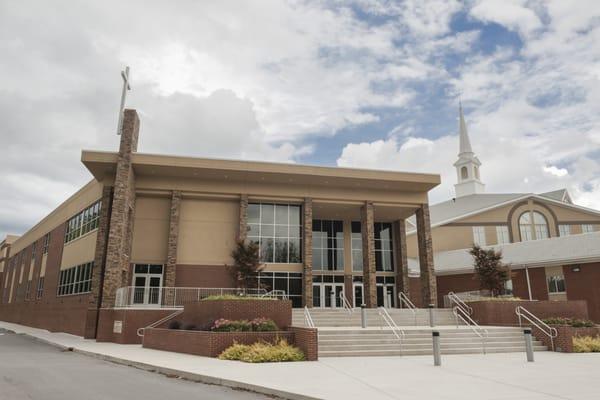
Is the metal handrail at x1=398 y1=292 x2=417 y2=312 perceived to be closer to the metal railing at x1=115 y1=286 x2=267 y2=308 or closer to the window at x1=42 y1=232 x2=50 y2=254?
the metal railing at x1=115 y1=286 x2=267 y2=308

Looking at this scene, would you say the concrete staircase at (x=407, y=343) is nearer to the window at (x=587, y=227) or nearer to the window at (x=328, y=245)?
the window at (x=328, y=245)

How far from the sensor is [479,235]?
39.3m

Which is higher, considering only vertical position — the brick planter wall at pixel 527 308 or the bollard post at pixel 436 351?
the brick planter wall at pixel 527 308

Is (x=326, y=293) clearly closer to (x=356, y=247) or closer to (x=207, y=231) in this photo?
(x=356, y=247)

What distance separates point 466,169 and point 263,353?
54.3 meters

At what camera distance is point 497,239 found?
39156 millimetres

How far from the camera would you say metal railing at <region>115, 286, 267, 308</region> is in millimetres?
22266

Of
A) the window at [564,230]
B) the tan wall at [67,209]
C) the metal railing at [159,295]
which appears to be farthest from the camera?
the window at [564,230]

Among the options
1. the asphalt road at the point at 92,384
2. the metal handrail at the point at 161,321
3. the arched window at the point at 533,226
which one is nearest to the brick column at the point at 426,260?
the arched window at the point at 533,226

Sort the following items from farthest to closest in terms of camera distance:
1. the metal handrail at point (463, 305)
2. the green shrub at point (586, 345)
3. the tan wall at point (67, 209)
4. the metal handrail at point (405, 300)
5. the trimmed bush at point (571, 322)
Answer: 1. the metal handrail at point (405, 300)
2. the tan wall at point (67, 209)
3. the metal handrail at point (463, 305)
4. the trimmed bush at point (571, 322)
5. the green shrub at point (586, 345)

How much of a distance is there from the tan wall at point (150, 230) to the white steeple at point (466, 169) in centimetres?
4464

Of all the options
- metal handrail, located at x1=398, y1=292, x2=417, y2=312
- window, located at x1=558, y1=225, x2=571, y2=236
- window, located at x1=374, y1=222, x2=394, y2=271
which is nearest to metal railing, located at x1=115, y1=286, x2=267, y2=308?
metal handrail, located at x1=398, y1=292, x2=417, y2=312

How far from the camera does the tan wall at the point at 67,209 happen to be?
91.8 ft

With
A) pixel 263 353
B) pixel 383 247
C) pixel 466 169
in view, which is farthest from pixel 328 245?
pixel 466 169
